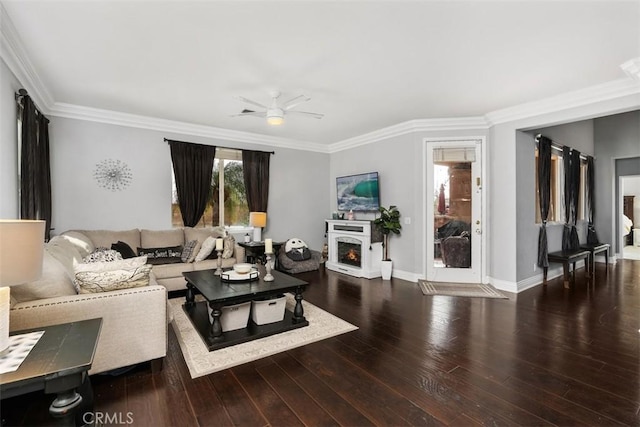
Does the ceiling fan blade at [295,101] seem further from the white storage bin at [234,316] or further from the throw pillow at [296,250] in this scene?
the throw pillow at [296,250]

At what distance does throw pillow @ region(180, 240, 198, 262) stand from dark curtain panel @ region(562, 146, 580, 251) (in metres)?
6.69

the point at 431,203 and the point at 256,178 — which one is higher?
the point at 256,178

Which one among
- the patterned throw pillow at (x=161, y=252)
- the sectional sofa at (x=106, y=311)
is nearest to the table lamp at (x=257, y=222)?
the patterned throw pillow at (x=161, y=252)

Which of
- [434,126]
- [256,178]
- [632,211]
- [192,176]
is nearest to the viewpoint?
[434,126]

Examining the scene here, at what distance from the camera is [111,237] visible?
4.48 meters

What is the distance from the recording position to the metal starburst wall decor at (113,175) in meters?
4.70

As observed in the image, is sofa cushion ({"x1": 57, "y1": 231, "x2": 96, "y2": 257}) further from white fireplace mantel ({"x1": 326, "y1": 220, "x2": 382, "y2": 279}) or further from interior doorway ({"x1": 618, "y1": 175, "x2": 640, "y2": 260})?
interior doorway ({"x1": 618, "y1": 175, "x2": 640, "y2": 260})

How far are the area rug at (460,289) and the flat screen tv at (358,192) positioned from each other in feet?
5.87

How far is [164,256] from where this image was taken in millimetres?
4543

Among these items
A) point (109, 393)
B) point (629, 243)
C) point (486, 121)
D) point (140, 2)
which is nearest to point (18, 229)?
point (109, 393)

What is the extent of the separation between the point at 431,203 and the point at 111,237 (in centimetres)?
504

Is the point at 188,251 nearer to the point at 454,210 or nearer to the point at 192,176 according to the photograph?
the point at 192,176

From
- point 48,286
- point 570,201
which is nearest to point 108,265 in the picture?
point 48,286

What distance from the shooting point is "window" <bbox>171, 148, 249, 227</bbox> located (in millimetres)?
5762
